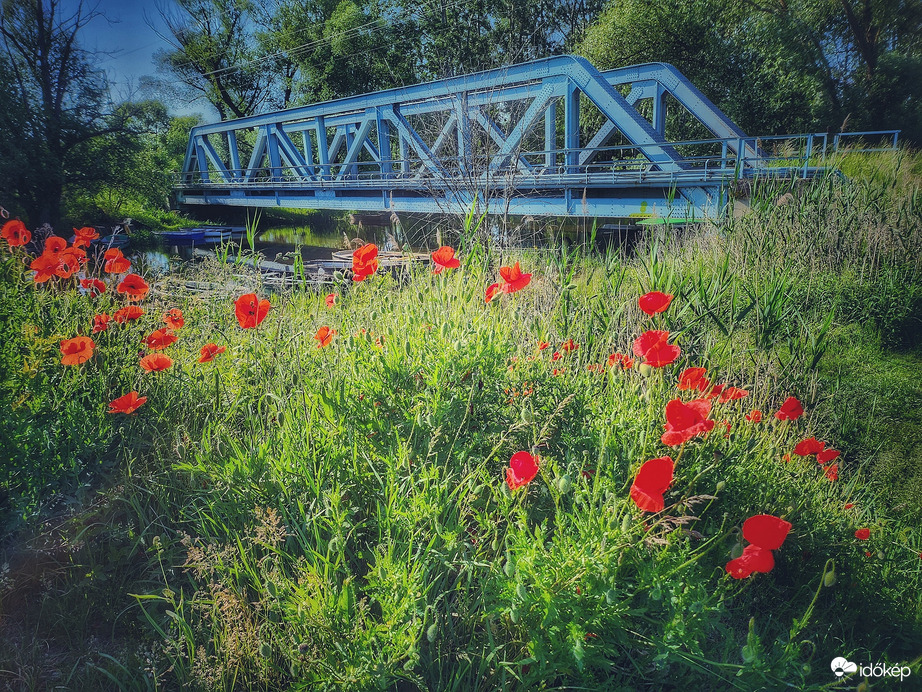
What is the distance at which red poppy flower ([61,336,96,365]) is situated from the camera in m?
1.69

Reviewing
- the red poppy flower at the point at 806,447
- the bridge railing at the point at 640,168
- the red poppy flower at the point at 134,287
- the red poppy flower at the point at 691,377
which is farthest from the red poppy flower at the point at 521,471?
the bridge railing at the point at 640,168

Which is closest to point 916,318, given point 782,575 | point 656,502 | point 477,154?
point 782,575

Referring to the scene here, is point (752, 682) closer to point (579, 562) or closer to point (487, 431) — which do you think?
point (579, 562)

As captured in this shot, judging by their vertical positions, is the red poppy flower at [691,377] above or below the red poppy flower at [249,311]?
below

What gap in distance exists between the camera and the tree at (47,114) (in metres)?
7.34

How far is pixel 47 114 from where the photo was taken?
30.1 feet

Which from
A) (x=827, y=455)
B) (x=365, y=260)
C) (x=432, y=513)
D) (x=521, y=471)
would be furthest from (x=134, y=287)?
(x=827, y=455)

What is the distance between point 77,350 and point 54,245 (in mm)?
960

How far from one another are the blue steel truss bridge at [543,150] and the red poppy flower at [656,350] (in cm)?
188

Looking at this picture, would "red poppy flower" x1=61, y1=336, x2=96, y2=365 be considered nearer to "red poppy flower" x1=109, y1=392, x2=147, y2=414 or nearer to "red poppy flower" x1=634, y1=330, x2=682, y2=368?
"red poppy flower" x1=109, y1=392, x2=147, y2=414

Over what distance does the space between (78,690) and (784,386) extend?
10.4 ft

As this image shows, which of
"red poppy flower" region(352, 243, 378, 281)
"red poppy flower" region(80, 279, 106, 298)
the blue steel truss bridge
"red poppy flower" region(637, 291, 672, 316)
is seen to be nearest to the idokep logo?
"red poppy flower" region(637, 291, 672, 316)

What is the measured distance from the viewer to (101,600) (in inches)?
60.3

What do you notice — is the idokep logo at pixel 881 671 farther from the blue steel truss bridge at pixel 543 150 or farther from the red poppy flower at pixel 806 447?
the blue steel truss bridge at pixel 543 150
